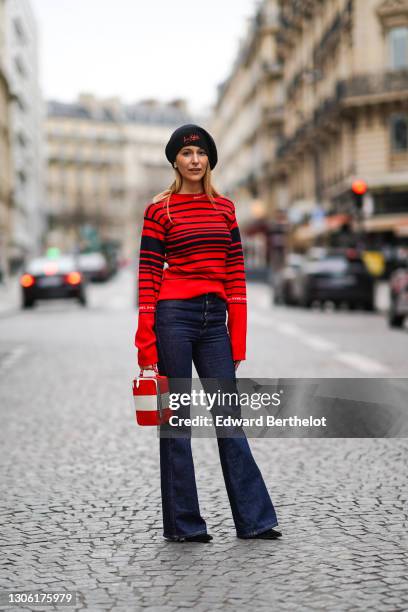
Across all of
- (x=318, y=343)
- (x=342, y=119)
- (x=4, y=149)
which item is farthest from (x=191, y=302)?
(x=4, y=149)

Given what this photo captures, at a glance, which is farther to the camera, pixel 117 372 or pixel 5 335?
pixel 5 335

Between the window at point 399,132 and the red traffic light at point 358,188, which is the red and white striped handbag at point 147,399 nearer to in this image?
the red traffic light at point 358,188

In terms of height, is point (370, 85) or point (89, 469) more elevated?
point (370, 85)

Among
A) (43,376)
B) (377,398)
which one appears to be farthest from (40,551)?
(43,376)

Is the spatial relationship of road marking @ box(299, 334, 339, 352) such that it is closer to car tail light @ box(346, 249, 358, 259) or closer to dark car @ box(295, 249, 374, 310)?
dark car @ box(295, 249, 374, 310)

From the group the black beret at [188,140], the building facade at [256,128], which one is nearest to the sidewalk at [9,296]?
the building facade at [256,128]

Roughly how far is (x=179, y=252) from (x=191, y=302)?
208 millimetres

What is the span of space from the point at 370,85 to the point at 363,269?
22.0 m

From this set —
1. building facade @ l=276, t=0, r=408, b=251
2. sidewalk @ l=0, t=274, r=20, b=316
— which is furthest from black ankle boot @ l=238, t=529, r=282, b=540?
building facade @ l=276, t=0, r=408, b=251

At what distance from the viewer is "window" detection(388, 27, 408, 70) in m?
50.7

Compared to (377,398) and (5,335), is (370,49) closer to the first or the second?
(5,335)

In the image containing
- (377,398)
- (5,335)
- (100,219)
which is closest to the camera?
(377,398)

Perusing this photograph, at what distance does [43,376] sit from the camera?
13.8m

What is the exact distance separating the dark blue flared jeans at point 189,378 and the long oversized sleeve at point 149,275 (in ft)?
0.20
